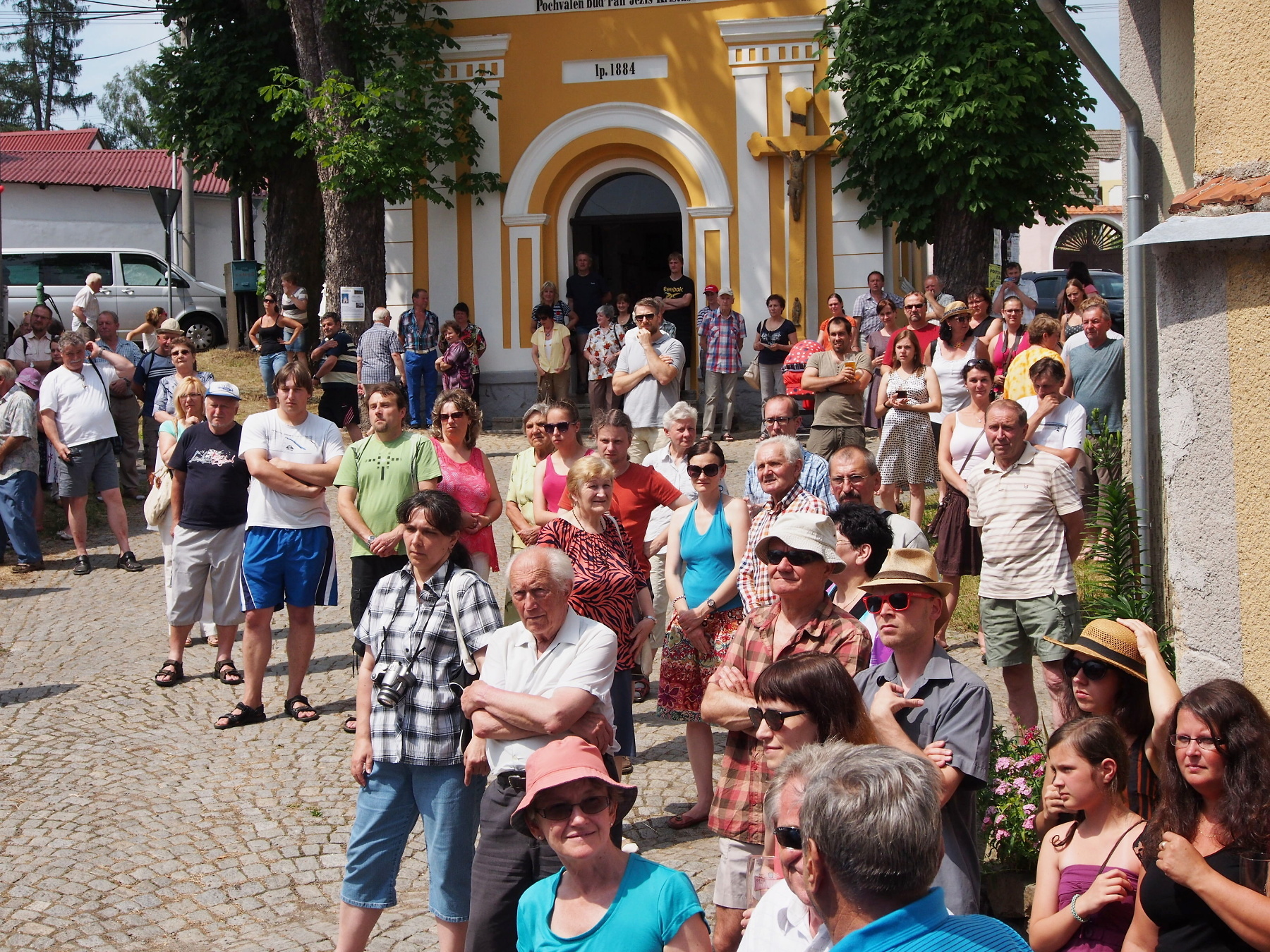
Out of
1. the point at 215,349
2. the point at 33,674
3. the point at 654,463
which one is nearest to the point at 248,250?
the point at 215,349

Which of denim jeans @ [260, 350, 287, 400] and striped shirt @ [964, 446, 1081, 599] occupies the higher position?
denim jeans @ [260, 350, 287, 400]

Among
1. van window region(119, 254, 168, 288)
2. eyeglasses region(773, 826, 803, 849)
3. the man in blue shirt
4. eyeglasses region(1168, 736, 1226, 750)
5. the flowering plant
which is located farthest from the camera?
van window region(119, 254, 168, 288)

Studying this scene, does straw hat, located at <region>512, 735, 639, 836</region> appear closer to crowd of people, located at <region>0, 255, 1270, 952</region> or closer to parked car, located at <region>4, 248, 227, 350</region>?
→ crowd of people, located at <region>0, 255, 1270, 952</region>

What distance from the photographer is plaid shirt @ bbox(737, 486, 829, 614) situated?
5680 mm

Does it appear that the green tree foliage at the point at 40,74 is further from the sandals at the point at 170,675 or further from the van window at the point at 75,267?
the sandals at the point at 170,675

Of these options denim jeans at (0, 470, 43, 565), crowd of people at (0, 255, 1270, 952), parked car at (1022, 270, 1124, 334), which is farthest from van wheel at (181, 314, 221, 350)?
parked car at (1022, 270, 1124, 334)

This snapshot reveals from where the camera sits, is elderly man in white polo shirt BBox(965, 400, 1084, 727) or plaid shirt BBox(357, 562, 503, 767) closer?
plaid shirt BBox(357, 562, 503, 767)

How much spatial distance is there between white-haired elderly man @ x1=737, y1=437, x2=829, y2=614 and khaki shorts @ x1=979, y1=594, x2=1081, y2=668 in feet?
3.74

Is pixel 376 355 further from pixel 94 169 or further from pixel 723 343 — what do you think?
pixel 94 169

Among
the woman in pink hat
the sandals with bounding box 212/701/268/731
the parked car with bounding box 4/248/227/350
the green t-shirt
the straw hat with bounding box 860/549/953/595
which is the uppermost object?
the parked car with bounding box 4/248/227/350

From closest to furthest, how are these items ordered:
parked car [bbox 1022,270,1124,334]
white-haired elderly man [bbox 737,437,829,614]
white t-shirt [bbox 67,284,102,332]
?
white-haired elderly man [bbox 737,437,829,614] → white t-shirt [bbox 67,284,102,332] → parked car [bbox 1022,270,1124,334]

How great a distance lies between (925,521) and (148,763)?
6213mm

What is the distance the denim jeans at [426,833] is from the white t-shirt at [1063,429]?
15.0ft

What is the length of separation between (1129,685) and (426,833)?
2436mm
